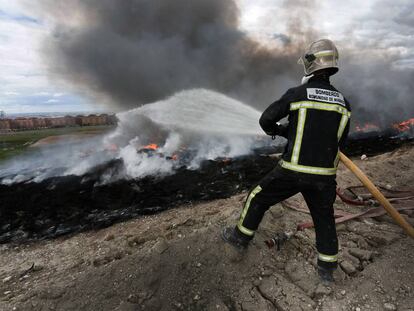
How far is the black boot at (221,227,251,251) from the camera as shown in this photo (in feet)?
10.6

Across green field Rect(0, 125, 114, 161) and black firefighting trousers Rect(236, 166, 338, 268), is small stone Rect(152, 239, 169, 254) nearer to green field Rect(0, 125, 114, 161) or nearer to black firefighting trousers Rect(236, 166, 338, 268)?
black firefighting trousers Rect(236, 166, 338, 268)

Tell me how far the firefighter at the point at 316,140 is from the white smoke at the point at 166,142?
15.1 feet

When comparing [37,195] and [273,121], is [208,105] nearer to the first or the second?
[37,195]

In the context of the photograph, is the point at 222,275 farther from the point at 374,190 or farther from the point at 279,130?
the point at 374,190

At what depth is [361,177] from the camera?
3334mm

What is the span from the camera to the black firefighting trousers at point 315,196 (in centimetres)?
282

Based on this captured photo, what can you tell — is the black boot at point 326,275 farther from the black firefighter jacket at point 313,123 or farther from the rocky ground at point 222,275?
the black firefighter jacket at point 313,123

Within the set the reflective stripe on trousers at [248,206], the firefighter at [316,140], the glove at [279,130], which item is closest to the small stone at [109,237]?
the reflective stripe on trousers at [248,206]

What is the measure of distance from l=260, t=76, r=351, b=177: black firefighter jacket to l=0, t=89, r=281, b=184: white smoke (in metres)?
4.67

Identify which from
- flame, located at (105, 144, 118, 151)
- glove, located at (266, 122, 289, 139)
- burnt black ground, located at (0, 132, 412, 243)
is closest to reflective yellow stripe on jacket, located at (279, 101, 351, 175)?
glove, located at (266, 122, 289, 139)

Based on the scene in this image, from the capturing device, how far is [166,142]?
1312 cm

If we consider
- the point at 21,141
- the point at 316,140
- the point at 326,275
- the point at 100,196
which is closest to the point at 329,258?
the point at 326,275

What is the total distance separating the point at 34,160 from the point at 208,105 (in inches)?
371

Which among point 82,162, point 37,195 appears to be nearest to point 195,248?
point 37,195
